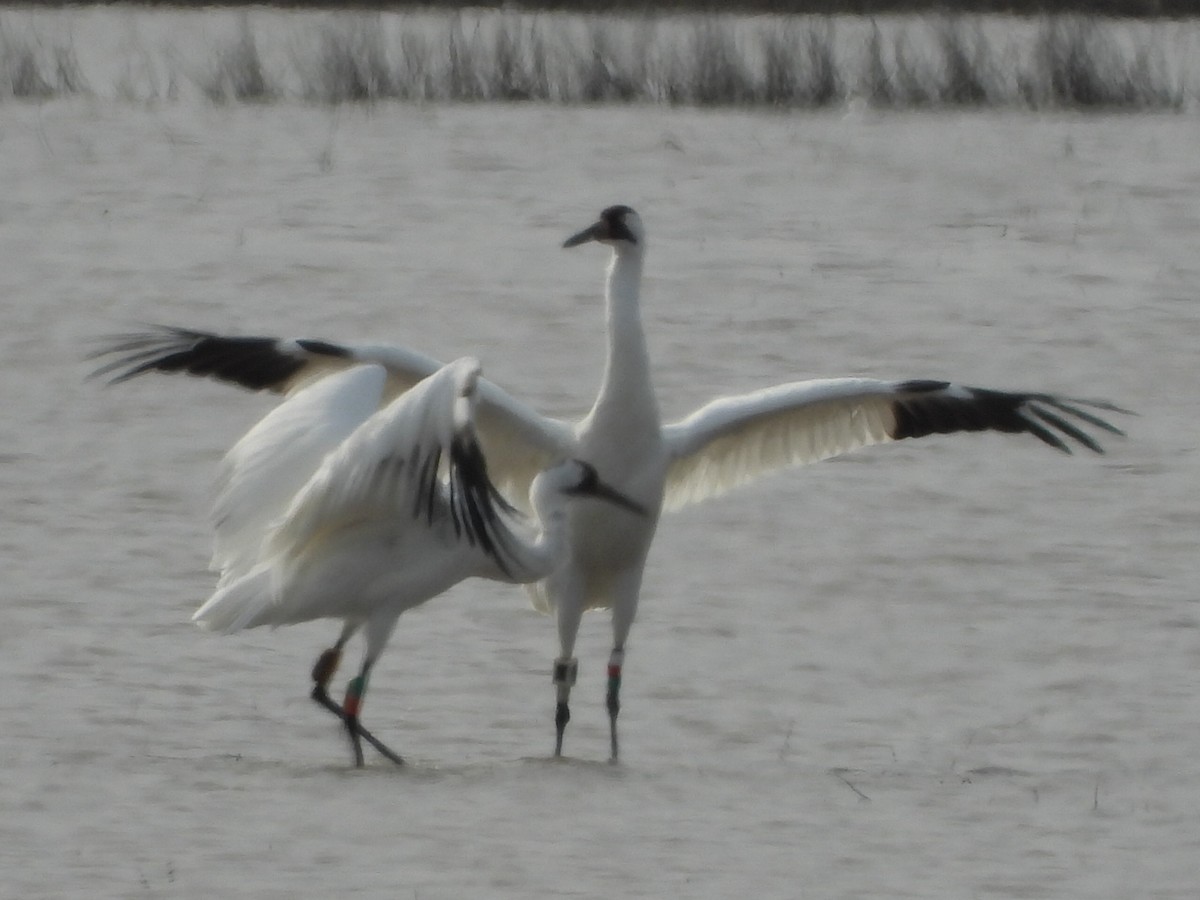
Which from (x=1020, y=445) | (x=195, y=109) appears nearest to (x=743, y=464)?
(x=1020, y=445)

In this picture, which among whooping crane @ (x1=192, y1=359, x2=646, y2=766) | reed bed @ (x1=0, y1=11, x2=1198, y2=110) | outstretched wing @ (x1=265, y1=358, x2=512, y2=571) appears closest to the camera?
outstretched wing @ (x1=265, y1=358, x2=512, y2=571)

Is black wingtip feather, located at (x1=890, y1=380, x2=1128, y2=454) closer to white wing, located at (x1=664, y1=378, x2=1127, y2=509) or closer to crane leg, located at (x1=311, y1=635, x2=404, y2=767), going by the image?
white wing, located at (x1=664, y1=378, x2=1127, y2=509)

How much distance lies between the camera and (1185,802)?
711 cm

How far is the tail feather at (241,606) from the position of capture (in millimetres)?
7512

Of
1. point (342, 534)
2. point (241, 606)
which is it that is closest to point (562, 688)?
point (342, 534)

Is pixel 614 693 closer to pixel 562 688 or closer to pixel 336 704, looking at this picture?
pixel 562 688

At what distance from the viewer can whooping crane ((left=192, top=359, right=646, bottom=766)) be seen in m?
7.23

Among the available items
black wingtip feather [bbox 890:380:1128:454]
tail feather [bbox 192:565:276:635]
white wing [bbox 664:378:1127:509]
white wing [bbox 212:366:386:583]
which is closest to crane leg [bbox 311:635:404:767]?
tail feather [bbox 192:565:276:635]

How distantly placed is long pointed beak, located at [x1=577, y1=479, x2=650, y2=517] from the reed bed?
1284cm

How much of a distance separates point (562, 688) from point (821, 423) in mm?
1293

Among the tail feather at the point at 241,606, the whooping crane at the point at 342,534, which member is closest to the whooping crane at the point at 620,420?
the whooping crane at the point at 342,534

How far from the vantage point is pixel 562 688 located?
804 cm

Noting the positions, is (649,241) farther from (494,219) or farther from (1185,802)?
(1185,802)

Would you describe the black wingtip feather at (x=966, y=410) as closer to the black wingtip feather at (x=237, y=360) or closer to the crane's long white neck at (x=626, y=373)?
the crane's long white neck at (x=626, y=373)
